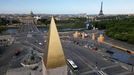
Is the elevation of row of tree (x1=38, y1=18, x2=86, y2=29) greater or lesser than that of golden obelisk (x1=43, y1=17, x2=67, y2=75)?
lesser

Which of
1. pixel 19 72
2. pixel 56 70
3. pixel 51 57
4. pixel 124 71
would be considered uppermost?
pixel 51 57

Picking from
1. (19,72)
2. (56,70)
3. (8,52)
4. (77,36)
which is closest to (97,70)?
(19,72)

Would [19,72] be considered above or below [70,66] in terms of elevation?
above

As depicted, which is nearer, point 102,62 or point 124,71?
point 124,71

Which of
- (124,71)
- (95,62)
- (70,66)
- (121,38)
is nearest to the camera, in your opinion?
Result: (124,71)

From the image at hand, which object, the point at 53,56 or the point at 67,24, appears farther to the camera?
the point at 67,24

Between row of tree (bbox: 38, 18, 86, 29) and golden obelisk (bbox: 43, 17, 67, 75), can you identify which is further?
row of tree (bbox: 38, 18, 86, 29)

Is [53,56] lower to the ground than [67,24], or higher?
higher

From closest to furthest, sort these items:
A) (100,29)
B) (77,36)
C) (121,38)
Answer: (121,38) → (77,36) → (100,29)

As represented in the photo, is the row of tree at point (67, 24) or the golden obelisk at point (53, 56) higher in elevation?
the golden obelisk at point (53, 56)

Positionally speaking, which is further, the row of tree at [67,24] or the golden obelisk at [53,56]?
the row of tree at [67,24]

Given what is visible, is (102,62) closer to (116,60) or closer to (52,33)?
(116,60)
